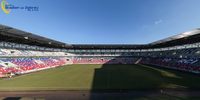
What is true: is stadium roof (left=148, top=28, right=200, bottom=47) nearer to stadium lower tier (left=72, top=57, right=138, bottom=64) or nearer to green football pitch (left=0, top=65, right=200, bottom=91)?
green football pitch (left=0, top=65, right=200, bottom=91)

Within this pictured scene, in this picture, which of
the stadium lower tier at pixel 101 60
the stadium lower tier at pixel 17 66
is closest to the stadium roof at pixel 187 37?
the stadium lower tier at pixel 101 60

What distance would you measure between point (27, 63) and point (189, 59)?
142ft

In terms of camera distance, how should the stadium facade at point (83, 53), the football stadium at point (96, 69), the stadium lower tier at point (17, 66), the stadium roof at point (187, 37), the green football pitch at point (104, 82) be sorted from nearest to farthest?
the football stadium at point (96, 69)
the green football pitch at point (104, 82)
the stadium roof at point (187, 37)
the stadium lower tier at point (17, 66)
the stadium facade at point (83, 53)

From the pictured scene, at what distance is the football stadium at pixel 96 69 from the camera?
17922mm

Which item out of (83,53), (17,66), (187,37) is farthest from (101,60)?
(187,37)

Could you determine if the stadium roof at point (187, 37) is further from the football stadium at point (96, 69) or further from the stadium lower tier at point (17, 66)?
the stadium lower tier at point (17, 66)

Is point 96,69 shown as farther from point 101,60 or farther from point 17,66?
point 101,60

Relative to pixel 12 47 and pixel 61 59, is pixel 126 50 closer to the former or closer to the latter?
pixel 61 59

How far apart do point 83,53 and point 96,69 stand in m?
38.0

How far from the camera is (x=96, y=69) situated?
46688mm

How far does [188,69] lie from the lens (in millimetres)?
36156

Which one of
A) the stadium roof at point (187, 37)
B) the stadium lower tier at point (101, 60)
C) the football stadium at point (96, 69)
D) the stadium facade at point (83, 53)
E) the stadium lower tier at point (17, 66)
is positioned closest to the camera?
the football stadium at point (96, 69)

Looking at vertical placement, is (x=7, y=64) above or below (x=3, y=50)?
below

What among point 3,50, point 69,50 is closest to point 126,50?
point 69,50
